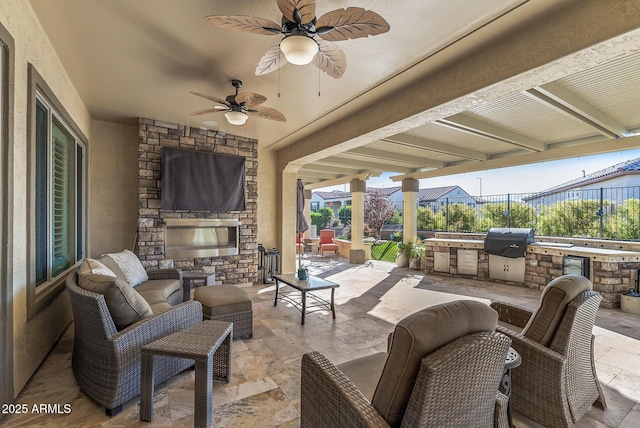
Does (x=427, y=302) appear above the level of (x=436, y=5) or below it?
below

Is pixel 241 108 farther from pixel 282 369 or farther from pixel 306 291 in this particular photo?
pixel 282 369

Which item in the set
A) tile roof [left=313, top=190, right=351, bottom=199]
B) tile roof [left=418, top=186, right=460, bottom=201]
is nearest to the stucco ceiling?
tile roof [left=418, top=186, right=460, bottom=201]

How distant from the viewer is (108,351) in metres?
1.93

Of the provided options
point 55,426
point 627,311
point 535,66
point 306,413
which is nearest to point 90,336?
point 55,426

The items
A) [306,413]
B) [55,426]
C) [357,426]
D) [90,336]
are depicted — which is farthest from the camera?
[90,336]

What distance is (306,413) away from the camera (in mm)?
1585

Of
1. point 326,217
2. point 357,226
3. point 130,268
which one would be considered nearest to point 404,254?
point 357,226

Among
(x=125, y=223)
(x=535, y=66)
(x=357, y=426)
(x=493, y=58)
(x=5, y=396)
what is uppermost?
(x=493, y=58)

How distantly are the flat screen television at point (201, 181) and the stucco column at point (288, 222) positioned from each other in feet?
3.76

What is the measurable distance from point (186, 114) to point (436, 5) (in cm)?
377

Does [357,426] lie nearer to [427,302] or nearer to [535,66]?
[535,66]

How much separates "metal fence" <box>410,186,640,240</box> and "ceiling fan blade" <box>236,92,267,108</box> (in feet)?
21.7

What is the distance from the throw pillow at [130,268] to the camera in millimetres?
3426

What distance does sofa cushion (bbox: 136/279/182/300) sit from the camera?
11.2 ft
